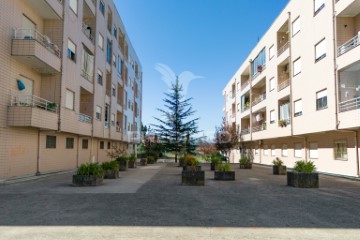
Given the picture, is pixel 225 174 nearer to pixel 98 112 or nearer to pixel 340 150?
pixel 340 150

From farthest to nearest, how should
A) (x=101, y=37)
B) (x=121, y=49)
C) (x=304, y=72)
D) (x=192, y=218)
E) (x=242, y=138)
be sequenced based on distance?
1. (x=242, y=138)
2. (x=121, y=49)
3. (x=101, y=37)
4. (x=304, y=72)
5. (x=192, y=218)

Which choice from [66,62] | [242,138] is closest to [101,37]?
[66,62]

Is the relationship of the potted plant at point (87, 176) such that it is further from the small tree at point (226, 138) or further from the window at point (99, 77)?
the small tree at point (226, 138)

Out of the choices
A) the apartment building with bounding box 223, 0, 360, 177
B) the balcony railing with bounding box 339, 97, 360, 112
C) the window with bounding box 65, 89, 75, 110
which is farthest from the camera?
the window with bounding box 65, 89, 75, 110

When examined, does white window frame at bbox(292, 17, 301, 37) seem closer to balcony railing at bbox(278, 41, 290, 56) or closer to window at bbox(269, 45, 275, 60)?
balcony railing at bbox(278, 41, 290, 56)

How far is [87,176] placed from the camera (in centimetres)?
1234

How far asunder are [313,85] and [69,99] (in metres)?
17.2

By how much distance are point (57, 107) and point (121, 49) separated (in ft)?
72.4

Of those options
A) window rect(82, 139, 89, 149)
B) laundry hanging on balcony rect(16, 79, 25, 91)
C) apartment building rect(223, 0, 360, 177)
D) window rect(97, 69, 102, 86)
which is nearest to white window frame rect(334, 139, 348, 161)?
apartment building rect(223, 0, 360, 177)

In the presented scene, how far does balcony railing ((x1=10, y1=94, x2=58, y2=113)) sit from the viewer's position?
50.2 feet

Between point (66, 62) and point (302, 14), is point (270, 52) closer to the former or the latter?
point (302, 14)

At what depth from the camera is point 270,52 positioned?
30.9 metres

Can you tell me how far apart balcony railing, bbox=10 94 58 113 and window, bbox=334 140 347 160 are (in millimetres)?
18337

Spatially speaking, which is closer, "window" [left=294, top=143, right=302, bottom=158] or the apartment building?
the apartment building
